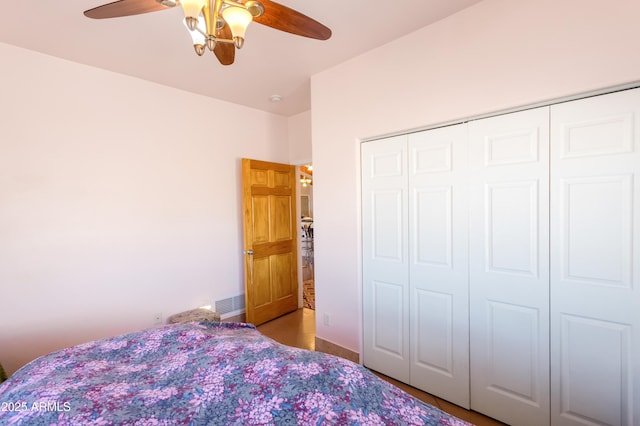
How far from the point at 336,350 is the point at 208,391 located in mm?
1871

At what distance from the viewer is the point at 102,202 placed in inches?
104

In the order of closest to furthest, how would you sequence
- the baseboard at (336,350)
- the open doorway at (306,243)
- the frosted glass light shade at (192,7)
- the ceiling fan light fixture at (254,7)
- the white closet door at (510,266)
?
the frosted glass light shade at (192,7) → the ceiling fan light fixture at (254,7) → the white closet door at (510,266) → the baseboard at (336,350) → the open doorway at (306,243)

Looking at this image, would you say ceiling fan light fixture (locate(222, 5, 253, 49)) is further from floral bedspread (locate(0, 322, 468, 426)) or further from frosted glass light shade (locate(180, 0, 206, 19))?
floral bedspread (locate(0, 322, 468, 426))

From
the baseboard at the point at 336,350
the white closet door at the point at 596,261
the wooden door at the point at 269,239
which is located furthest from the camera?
the wooden door at the point at 269,239

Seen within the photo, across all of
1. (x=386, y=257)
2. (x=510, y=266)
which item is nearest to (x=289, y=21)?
(x=386, y=257)

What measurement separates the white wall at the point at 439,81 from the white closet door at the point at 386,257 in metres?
0.10

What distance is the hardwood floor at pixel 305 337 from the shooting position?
1.98m

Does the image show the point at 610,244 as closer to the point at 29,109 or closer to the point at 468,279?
the point at 468,279

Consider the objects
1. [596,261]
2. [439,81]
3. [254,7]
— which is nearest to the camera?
[254,7]

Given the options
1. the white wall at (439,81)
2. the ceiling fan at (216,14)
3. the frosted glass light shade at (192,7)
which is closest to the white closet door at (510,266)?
the white wall at (439,81)

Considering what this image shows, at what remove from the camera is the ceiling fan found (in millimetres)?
1180

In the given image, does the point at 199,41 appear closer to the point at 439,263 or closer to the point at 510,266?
the point at 439,263

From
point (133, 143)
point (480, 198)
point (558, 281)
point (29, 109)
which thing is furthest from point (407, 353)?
point (29, 109)

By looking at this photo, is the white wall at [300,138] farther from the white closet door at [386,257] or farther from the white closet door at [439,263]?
the white closet door at [439,263]
